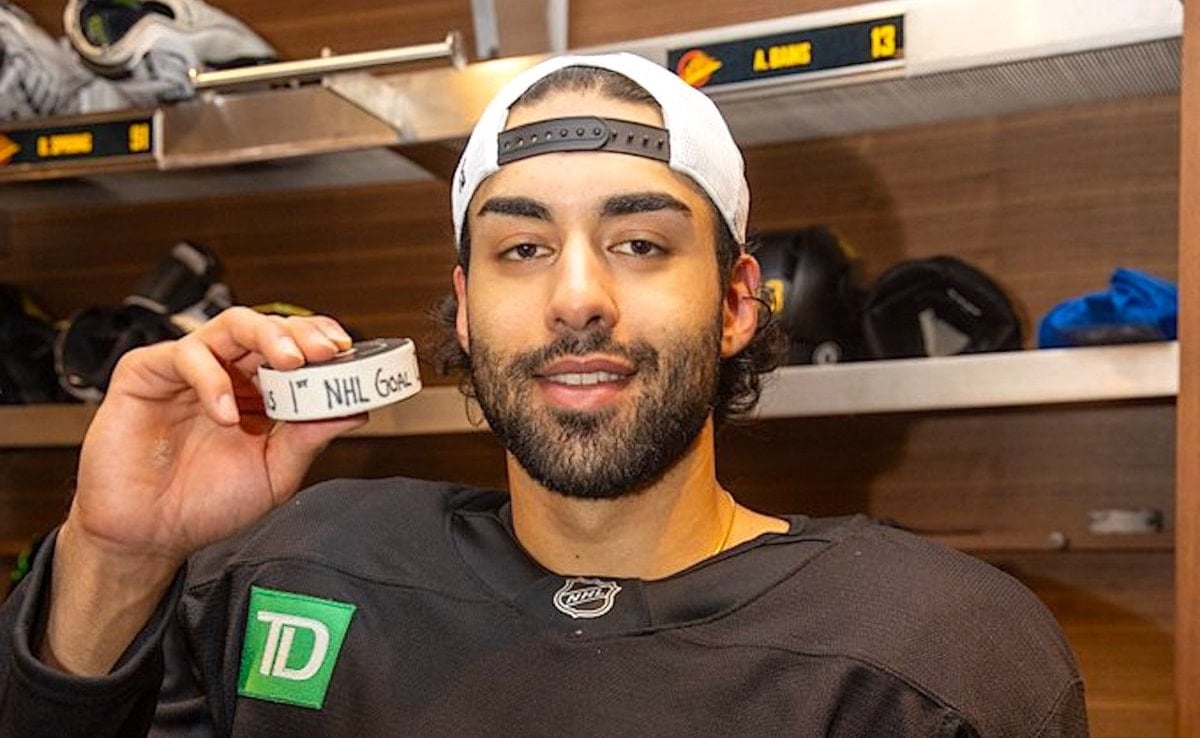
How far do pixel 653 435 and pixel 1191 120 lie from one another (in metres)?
0.56

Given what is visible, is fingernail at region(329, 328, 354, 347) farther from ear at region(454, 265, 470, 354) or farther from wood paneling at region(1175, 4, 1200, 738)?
wood paneling at region(1175, 4, 1200, 738)

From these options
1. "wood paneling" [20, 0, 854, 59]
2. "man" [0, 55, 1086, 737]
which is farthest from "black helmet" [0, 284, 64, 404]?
"man" [0, 55, 1086, 737]

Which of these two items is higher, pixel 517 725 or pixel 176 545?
pixel 176 545

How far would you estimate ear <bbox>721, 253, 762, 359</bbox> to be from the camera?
1280 millimetres

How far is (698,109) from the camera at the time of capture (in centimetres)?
123

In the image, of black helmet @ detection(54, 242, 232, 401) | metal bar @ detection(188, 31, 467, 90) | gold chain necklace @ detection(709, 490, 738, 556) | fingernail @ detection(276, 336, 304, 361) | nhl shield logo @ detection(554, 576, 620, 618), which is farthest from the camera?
black helmet @ detection(54, 242, 232, 401)

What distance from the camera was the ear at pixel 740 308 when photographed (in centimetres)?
128

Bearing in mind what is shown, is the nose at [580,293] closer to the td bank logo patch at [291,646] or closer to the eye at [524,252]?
the eye at [524,252]

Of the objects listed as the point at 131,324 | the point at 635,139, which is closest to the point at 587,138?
the point at 635,139

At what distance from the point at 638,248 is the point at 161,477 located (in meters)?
0.43

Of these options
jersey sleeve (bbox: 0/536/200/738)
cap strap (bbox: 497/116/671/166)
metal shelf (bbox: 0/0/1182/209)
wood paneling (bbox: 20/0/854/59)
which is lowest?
jersey sleeve (bbox: 0/536/200/738)

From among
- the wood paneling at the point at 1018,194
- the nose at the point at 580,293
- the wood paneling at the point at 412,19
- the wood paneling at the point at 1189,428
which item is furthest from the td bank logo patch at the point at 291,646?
the wood paneling at the point at 412,19

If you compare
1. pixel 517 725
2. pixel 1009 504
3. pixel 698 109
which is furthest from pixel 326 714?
pixel 1009 504

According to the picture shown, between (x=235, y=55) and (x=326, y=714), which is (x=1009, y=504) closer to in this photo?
(x=326, y=714)
